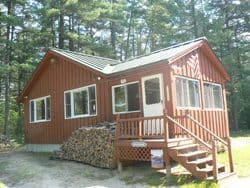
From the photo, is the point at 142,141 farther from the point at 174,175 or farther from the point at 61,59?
the point at 61,59

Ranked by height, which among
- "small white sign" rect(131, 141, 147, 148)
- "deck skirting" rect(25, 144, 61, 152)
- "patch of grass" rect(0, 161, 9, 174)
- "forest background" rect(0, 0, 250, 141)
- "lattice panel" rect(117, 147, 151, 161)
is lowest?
"patch of grass" rect(0, 161, 9, 174)

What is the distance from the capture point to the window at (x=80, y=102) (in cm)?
1434

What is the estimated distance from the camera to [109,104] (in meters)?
13.5

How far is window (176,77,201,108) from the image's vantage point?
474 inches

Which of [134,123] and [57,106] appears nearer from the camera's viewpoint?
[134,123]

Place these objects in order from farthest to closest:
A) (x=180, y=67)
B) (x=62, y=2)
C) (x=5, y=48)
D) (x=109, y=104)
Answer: (x=62, y=2) < (x=5, y=48) < (x=109, y=104) < (x=180, y=67)

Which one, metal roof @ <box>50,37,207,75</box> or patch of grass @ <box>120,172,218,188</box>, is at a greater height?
metal roof @ <box>50,37,207,75</box>

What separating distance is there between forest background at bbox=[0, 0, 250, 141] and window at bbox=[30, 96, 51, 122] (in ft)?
13.8

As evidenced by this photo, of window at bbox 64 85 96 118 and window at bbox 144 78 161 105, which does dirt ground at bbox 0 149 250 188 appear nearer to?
window at bbox 144 78 161 105

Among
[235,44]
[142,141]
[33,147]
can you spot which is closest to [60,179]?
[142,141]

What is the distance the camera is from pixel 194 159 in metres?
9.95

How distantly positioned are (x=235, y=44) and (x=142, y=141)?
22.3 metres

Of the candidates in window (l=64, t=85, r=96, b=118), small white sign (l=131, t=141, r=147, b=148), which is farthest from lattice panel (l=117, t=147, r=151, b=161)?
window (l=64, t=85, r=96, b=118)

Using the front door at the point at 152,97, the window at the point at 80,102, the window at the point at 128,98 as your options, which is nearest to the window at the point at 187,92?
the front door at the point at 152,97
